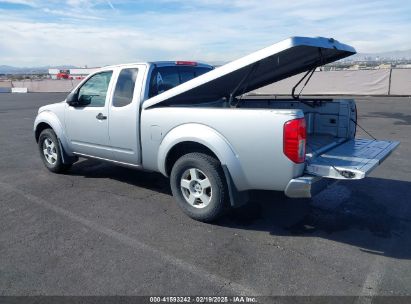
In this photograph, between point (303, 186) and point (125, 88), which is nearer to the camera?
point (303, 186)

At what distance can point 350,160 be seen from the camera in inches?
154

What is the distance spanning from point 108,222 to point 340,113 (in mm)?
3372

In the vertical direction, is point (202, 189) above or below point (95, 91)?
below

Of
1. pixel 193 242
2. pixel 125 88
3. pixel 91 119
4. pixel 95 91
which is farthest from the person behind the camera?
pixel 95 91

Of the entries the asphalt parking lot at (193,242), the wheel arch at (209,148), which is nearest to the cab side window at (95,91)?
the asphalt parking lot at (193,242)

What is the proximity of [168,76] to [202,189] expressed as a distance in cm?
185

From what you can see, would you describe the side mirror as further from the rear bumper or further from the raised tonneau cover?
the rear bumper

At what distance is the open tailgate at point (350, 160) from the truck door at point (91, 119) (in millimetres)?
2996

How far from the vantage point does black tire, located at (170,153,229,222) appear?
4086mm

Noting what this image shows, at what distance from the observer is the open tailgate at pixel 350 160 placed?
3531mm

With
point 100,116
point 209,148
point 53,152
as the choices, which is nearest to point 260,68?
point 209,148

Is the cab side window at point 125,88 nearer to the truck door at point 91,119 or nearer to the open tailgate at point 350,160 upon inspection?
the truck door at point 91,119

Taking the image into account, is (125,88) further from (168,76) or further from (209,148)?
(209,148)

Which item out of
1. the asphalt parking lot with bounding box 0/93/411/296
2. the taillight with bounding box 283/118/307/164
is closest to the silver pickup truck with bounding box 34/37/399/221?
the taillight with bounding box 283/118/307/164
